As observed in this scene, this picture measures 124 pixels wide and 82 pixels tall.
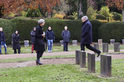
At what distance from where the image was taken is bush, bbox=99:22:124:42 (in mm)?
30750

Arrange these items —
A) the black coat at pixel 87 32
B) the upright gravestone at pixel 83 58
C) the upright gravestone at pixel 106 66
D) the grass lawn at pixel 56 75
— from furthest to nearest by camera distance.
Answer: the black coat at pixel 87 32, the upright gravestone at pixel 83 58, the upright gravestone at pixel 106 66, the grass lawn at pixel 56 75

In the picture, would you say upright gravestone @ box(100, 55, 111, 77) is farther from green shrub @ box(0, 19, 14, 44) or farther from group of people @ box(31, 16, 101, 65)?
green shrub @ box(0, 19, 14, 44)

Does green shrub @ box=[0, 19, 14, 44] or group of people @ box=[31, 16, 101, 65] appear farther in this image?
green shrub @ box=[0, 19, 14, 44]

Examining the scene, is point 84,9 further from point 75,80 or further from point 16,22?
point 75,80

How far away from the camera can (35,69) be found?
10.3 meters

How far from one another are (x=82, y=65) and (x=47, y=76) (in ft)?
7.36

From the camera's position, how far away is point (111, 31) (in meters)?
31.3

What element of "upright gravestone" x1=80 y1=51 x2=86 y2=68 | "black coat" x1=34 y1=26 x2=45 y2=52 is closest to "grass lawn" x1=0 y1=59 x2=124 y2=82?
"upright gravestone" x1=80 y1=51 x2=86 y2=68

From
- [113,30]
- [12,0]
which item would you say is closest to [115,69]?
[113,30]

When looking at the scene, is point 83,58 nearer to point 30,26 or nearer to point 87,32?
point 87,32

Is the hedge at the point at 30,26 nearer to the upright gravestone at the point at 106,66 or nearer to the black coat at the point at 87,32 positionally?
the black coat at the point at 87,32

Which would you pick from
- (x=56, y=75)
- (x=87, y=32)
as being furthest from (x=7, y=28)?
(x=56, y=75)

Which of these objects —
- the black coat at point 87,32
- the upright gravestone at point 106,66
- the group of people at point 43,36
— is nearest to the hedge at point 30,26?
the group of people at point 43,36

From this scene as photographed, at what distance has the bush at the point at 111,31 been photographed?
30750 millimetres
